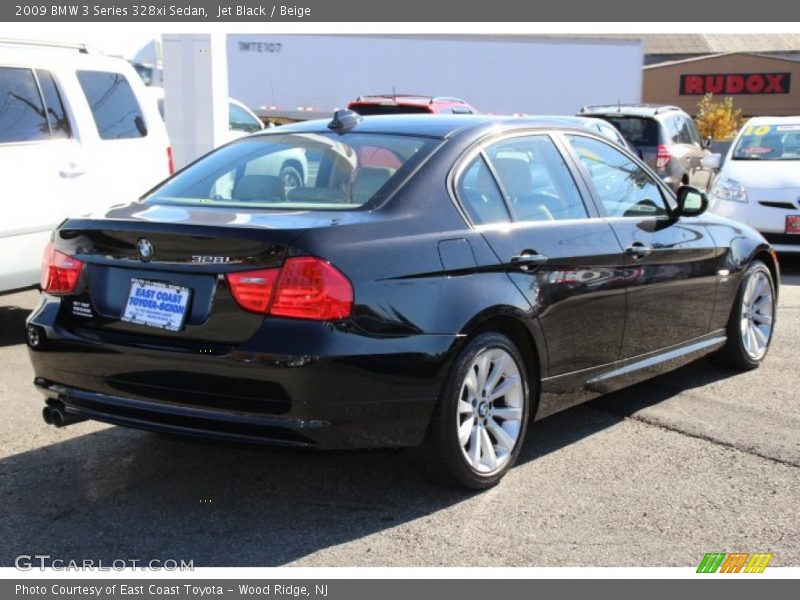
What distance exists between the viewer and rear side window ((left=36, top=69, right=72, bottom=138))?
7344 millimetres

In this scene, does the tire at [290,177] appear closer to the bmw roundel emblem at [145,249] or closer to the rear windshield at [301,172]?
the rear windshield at [301,172]

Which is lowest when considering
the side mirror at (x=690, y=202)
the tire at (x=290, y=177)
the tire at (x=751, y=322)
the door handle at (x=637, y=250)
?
the tire at (x=751, y=322)

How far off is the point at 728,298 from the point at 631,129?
9.71 m

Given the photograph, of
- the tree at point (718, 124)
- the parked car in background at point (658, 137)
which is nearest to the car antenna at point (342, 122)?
the parked car in background at point (658, 137)

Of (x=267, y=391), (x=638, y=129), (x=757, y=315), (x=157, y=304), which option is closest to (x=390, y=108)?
(x=638, y=129)

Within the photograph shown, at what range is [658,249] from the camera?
17.8ft

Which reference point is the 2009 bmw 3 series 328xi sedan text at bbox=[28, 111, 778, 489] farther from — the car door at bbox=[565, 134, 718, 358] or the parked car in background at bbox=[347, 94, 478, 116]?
the parked car in background at bbox=[347, 94, 478, 116]

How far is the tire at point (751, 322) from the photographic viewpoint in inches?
249

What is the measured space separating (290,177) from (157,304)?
105 centimetres

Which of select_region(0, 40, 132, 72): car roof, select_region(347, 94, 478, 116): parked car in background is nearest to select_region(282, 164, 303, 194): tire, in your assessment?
select_region(0, 40, 132, 72): car roof

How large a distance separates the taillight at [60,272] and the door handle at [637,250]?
2.66 metres

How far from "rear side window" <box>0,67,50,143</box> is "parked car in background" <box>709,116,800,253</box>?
22.7ft

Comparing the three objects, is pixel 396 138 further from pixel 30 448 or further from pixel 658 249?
pixel 30 448

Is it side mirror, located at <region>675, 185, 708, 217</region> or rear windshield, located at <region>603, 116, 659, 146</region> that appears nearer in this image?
side mirror, located at <region>675, 185, 708, 217</region>
